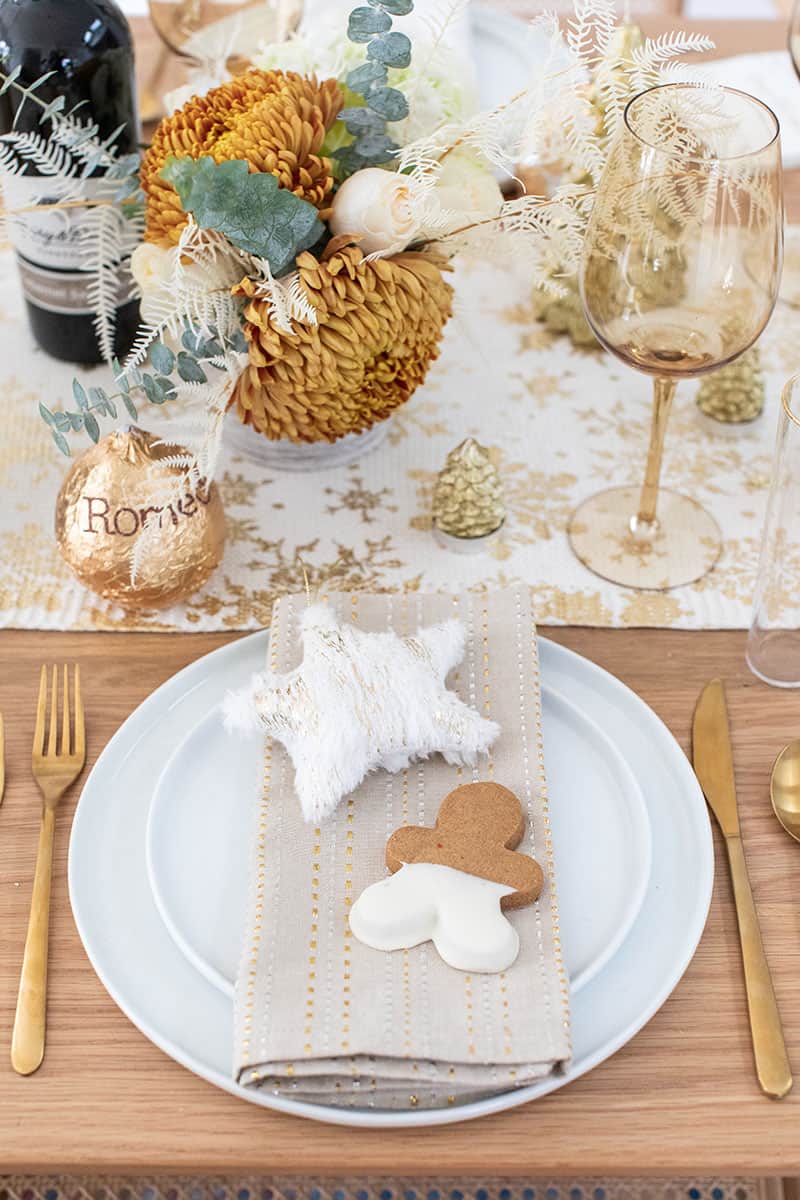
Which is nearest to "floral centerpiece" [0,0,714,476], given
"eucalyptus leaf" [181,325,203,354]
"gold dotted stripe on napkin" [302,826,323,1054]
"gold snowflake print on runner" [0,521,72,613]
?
"eucalyptus leaf" [181,325,203,354]

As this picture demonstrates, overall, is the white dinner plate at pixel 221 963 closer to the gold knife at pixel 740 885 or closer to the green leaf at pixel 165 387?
the gold knife at pixel 740 885

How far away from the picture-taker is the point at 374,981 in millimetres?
516

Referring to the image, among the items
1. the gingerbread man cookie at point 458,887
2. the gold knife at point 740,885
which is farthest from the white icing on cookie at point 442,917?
the gold knife at point 740,885

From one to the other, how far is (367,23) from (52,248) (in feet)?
0.93

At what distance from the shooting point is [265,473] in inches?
34.6

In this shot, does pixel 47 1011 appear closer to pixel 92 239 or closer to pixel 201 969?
pixel 201 969

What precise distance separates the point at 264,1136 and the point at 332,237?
→ 0.51 meters

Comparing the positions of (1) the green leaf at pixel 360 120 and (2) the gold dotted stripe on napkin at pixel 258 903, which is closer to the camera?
(2) the gold dotted stripe on napkin at pixel 258 903

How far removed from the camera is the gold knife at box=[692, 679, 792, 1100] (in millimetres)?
538

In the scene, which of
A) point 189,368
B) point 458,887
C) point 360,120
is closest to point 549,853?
point 458,887

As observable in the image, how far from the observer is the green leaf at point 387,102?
71 cm

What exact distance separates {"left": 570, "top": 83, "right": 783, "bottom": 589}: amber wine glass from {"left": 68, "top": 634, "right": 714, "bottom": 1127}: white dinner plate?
0.21 metres

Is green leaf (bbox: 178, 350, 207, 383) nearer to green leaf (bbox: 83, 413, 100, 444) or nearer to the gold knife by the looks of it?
green leaf (bbox: 83, 413, 100, 444)

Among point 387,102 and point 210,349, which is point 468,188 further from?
Answer: point 210,349
